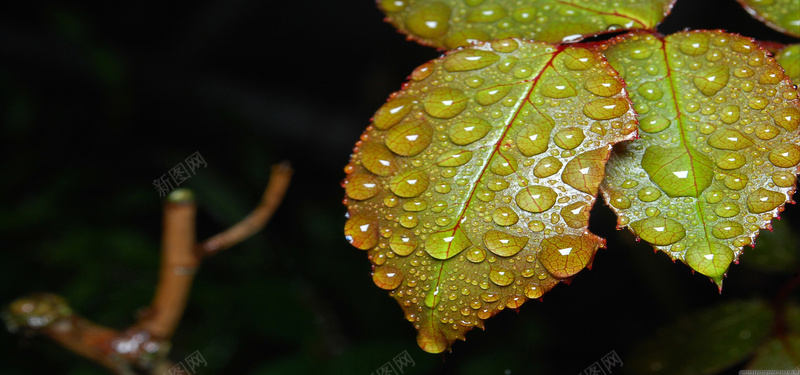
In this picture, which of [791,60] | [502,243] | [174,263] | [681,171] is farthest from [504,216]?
[174,263]

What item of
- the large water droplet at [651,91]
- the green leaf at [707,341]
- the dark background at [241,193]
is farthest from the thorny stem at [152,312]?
the green leaf at [707,341]

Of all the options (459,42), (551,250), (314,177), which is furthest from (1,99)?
(551,250)

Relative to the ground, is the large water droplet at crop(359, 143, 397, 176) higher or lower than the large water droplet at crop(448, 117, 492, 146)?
higher

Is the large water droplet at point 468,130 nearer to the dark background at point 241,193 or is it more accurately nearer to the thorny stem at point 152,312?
the thorny stem at point 152,312

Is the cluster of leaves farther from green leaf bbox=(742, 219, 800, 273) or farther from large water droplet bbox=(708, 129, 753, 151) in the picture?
green leaf bbox=(742, 219, 800, 273)

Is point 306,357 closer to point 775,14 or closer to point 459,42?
point 459,42

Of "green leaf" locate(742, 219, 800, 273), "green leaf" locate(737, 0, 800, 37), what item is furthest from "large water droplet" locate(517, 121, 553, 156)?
"green leaf" locate(742, 219, 800, 273)
